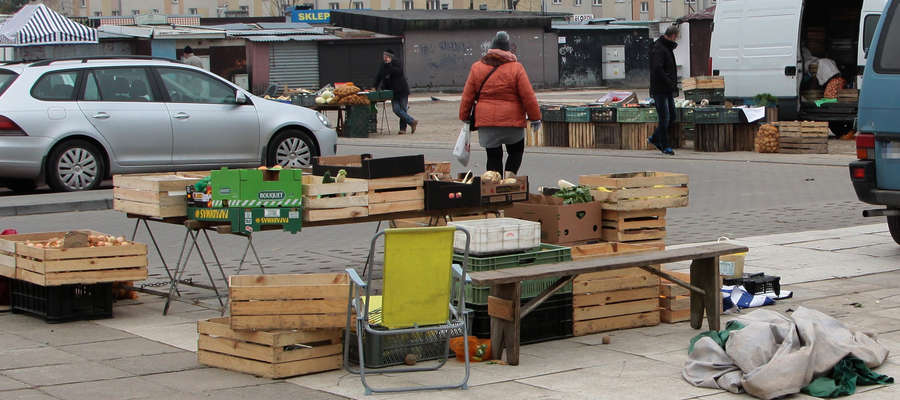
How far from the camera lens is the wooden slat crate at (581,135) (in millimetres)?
22109

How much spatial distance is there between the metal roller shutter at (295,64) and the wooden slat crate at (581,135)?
2526cm

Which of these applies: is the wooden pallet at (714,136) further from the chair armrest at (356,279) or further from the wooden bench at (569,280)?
the chair armrest at (356,279)

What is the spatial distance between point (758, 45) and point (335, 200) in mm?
15231

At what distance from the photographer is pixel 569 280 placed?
7.02 metres

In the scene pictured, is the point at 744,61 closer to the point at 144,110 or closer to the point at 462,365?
the point at 144,110

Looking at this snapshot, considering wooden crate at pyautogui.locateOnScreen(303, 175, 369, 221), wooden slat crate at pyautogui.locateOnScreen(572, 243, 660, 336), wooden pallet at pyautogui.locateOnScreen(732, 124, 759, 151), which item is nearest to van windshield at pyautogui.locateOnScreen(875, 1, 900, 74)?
wooden slat crate at pyautogui.locateOnScreen(572, 243, 660, 336)

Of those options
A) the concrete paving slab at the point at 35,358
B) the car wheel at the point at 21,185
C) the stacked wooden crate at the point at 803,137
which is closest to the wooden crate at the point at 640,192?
the concrete paving slab at the point at 35,358

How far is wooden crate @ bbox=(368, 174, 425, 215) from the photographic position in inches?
322

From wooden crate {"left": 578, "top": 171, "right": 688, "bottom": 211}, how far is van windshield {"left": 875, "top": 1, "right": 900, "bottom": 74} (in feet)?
7.22

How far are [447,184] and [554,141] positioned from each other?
1452cm

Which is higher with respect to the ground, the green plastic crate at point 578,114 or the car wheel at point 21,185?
the green plastic crate at point 578,114

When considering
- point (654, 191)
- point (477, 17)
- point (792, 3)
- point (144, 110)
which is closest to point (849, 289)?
point (654, 191)

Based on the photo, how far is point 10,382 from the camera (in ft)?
20.7

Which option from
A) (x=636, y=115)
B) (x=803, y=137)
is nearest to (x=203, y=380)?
(x=803, y=137)
